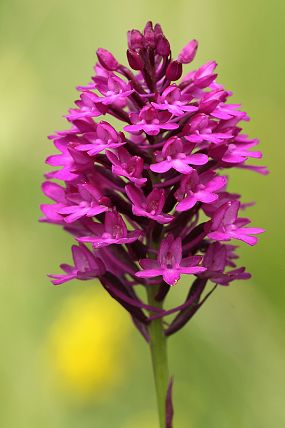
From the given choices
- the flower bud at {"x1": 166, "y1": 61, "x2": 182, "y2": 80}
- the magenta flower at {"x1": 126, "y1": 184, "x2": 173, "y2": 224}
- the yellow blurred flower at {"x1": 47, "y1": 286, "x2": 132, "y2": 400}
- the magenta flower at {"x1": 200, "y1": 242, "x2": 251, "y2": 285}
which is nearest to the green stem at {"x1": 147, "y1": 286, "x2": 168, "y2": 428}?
the magenta flower at {"x1": 200, "y1": 242, "x2": 251, "y2": 285}

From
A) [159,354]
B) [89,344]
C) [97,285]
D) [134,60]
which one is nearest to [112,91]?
[134,60]

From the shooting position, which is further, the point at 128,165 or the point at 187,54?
the point at 187,54

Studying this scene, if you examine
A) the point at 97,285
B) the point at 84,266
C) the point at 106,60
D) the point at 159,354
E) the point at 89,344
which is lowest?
the point at 89,344

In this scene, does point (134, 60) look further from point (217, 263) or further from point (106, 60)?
point (217, 263)

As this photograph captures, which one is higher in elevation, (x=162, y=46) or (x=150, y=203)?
(x=162, y=46)

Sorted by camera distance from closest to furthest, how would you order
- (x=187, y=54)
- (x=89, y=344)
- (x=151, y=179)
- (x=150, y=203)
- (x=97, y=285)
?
(x=150, y=203) < (x=151, y=179) < (x=187, y=54) < (x=89, y=344) < (x=97, y=285)

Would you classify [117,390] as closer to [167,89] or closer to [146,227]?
[146,227]
